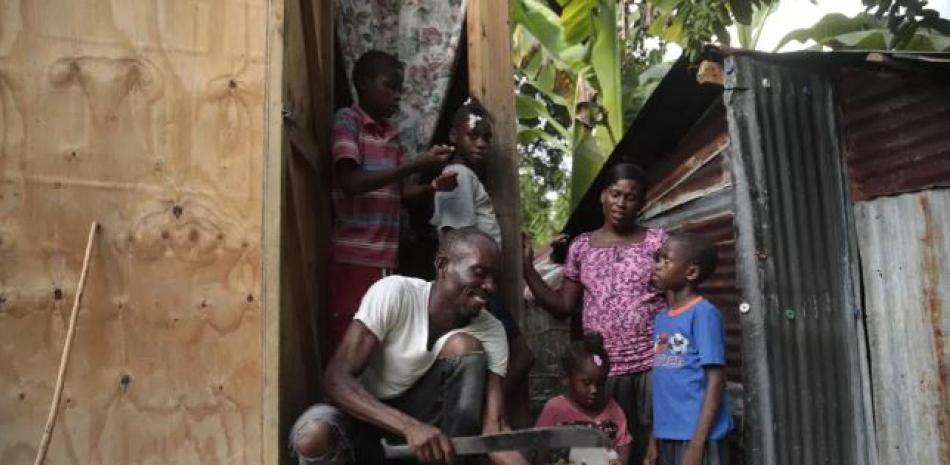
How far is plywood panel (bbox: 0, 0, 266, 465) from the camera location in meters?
2.84

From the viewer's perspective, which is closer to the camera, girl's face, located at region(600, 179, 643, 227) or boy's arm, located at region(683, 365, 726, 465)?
boy's arm, located at region(683, 365, 726, 465)

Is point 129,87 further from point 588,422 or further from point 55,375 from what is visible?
point 588,422

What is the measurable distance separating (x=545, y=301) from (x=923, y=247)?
1.76 meters

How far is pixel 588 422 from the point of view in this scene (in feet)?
12.5

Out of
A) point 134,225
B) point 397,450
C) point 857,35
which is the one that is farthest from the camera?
point 857,35

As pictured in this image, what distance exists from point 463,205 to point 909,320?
6.88 feet

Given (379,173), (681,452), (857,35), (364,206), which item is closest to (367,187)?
(379,173)

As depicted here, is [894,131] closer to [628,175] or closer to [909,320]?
[909,320]

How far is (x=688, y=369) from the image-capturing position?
11.7 ft

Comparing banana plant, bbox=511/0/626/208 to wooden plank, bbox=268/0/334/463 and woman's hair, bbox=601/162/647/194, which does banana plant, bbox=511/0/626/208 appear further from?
wooden plank, bbox=268/0/334/463

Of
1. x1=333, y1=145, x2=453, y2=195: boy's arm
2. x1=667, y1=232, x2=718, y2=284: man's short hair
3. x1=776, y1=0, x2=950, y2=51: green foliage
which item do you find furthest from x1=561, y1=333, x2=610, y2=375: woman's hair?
x1=776, y1=0, x2=950, y2=51: green foliage

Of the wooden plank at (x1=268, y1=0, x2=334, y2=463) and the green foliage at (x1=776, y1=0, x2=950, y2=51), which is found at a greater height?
the green foliage at (x1=776, y1=0, x2=950, y2=51)

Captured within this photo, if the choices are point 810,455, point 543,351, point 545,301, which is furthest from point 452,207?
point 543,351

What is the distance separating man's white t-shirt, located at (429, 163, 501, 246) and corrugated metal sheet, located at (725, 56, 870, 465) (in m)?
1.18
